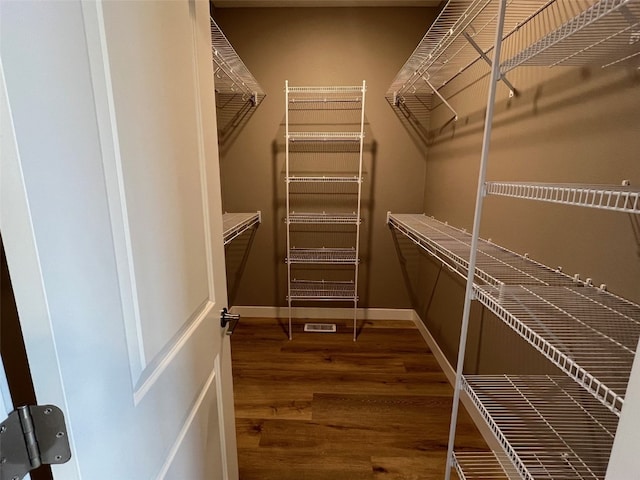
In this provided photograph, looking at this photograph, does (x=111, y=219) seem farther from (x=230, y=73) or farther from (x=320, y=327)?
(x=320, y=327)

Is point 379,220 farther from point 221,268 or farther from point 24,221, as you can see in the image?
point 24,221

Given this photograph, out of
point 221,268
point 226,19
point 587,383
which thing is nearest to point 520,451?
point 587,383

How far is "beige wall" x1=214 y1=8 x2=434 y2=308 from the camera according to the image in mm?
2496

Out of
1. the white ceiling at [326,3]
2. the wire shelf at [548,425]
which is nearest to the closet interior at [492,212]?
the wire shelf at [548,425]

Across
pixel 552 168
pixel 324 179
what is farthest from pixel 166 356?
pixel 324 179

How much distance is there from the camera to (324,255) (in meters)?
2.88

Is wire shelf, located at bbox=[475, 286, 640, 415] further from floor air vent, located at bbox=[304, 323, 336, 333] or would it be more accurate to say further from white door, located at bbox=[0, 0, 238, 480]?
floor air vent, located at bbox=[304, 323, 336, 333]

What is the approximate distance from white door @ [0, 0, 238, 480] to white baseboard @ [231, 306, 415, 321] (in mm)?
2159

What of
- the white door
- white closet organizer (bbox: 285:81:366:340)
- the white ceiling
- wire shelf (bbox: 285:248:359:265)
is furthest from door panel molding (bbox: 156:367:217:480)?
the white ceiling

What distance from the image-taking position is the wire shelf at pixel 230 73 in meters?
1.73

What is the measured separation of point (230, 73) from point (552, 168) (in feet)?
6.12

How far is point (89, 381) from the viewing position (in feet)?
1.44

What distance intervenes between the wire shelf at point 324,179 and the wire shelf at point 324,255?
2.03 feet

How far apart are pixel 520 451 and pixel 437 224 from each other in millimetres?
1609
